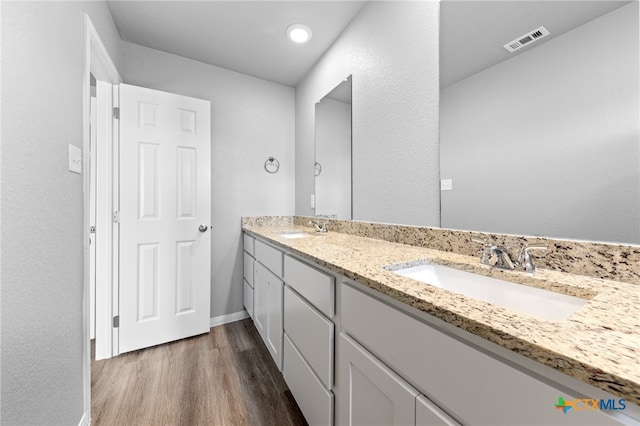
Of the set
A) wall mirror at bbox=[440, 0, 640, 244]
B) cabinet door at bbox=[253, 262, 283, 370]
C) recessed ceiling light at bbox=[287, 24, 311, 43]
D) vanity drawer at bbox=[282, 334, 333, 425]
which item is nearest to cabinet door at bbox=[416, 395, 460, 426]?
vanity drawer at bbox=[282, 334, 333, 425]

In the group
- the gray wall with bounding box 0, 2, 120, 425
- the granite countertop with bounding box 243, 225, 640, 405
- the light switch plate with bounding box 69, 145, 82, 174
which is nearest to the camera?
the granite countertop with bounding box 243, 225, 640, 405

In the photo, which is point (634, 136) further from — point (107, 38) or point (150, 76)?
point (150, 76)

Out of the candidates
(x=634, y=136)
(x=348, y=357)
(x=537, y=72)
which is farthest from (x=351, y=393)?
(x=537, y=72)

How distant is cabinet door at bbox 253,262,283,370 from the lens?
4.70 ft

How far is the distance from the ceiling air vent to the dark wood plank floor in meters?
1.89

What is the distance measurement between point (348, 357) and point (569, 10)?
1.33 metres

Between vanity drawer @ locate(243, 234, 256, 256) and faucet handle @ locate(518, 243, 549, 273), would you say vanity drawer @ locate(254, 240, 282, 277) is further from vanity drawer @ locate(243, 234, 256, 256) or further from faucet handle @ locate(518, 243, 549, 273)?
faucet handle @ locate(518, 243, 549, 273)

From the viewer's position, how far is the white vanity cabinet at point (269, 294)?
4.70 ft

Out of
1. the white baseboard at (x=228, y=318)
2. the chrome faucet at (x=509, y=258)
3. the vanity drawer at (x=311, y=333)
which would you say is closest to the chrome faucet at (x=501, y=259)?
the chrome faucet at (x=509, y=258)

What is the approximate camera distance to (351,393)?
0.81 metres

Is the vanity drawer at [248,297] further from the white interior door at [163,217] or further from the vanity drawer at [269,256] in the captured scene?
the vanity drawer at [269,256]

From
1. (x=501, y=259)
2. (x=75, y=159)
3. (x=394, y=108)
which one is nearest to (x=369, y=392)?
(x=501, y=259)

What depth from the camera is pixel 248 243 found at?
2238 millimetres

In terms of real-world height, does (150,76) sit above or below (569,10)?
above
